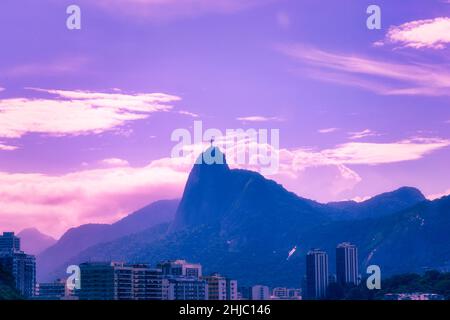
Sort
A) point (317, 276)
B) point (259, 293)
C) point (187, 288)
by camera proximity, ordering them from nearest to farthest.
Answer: point (187, 288) → point (259, 293) → point (317, 276)

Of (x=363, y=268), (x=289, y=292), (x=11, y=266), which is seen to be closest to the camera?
(x=11, y=266)

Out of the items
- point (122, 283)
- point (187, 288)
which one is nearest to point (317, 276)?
point (187, 288)

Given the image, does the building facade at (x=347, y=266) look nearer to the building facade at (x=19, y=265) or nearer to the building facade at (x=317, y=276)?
the building facade at (x=317, y=276)

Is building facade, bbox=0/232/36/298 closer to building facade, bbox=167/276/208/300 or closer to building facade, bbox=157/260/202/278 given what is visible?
building facade, bbox=157/260/202/278

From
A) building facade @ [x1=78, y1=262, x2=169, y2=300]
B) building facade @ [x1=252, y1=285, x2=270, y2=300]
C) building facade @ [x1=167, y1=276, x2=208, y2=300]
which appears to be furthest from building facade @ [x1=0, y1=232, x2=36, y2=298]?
building facade @ [x1=252, y1=285, x2=270, y2=300]

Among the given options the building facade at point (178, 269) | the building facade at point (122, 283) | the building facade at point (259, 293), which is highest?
the building facade at point (178, 269)

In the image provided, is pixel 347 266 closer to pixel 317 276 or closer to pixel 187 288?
pixel 317 276

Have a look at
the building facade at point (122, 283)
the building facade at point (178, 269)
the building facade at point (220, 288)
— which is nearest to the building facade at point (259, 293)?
the building facade at point (178, 269)

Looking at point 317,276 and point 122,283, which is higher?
point 317,276

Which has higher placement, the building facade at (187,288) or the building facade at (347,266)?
the building facade at (347,266)
